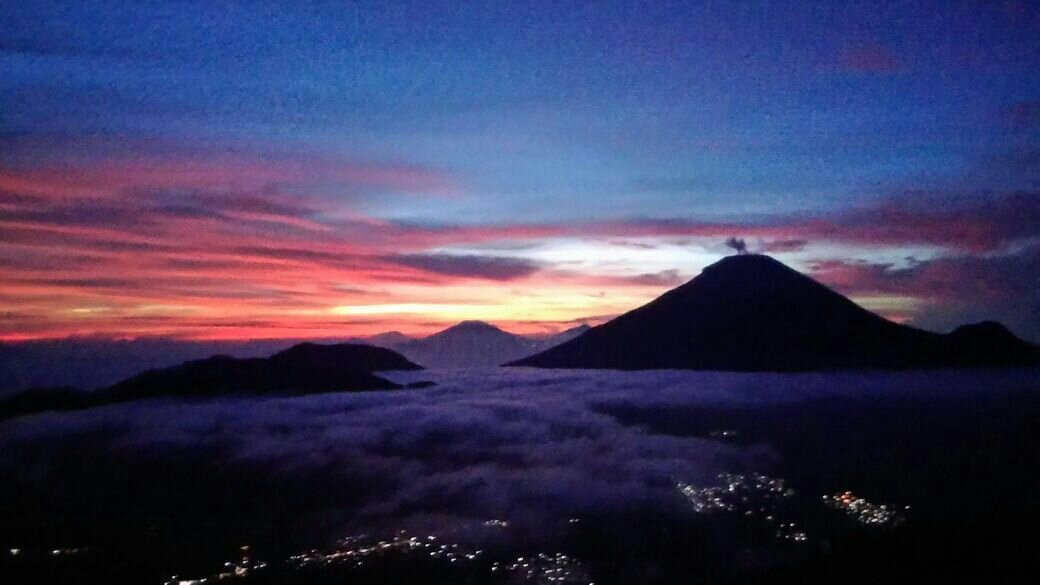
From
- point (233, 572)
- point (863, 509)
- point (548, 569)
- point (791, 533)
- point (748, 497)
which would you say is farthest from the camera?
point (748, 497)

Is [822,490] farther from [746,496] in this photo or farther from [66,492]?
[66,492]

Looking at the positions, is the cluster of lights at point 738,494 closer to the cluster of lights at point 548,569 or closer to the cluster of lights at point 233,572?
the cluster of lights at point 548,569

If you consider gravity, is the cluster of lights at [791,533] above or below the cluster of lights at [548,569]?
above

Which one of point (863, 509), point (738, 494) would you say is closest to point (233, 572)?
point (738, 494)

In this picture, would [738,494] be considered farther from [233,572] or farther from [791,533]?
[233,572]

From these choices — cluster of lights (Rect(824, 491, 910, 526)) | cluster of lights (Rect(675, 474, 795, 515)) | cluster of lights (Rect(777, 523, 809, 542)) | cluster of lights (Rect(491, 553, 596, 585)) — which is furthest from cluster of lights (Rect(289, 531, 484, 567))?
cluster of lights (Rect(824, 491, 910, 526))

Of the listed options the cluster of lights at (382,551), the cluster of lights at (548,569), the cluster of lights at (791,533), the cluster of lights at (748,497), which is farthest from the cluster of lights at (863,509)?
the cluster of lights at (382,551)
